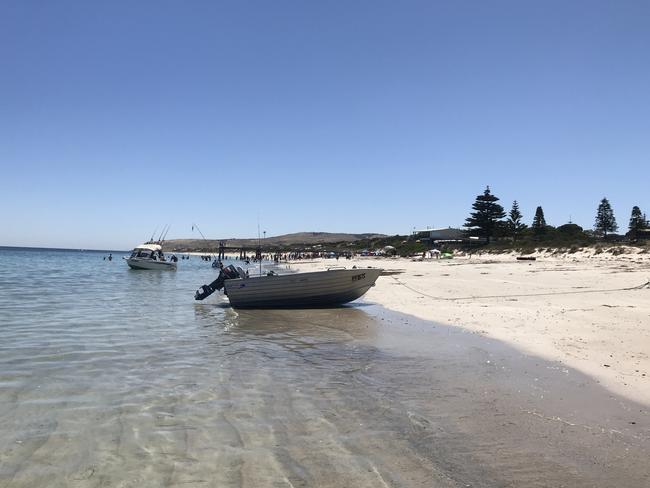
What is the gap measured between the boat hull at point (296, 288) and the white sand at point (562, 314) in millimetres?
1978

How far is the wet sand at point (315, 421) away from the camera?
Result: 189 inches

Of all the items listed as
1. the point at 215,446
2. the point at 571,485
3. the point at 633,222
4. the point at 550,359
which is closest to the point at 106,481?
the point at 215,446

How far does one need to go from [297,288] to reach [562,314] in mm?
9438

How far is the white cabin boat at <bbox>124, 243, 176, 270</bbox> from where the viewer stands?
167 ft

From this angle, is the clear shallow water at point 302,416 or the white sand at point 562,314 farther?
the white sand at point 562,314

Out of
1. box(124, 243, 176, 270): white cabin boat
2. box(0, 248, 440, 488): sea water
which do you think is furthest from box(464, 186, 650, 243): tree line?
box(0, 248, 440, 488): sea water

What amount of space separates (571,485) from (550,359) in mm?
5321

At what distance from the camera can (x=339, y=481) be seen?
462 cm

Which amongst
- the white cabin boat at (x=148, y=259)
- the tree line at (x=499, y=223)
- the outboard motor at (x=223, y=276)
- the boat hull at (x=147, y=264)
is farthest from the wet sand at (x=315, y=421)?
the tree line at (x=499, y=223)

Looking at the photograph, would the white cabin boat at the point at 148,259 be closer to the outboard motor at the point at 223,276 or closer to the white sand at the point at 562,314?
the white sand at the point at 562,314

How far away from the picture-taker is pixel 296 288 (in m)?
19.4

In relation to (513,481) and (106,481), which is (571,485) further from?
(106,481)

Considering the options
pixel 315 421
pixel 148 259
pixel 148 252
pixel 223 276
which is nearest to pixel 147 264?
pixel 148 259

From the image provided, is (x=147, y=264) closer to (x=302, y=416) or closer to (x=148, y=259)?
(x=148, y=259)
